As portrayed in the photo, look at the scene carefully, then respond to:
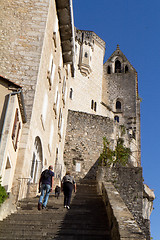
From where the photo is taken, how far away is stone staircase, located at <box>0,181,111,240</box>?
291 inches

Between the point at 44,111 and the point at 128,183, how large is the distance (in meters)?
7.82


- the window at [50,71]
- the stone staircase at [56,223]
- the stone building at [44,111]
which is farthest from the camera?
the window at [50,71]

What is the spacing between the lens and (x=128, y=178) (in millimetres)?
20391

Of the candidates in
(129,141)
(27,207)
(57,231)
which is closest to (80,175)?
(129,141)

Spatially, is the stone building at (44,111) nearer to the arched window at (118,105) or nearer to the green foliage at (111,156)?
the green foliage at (111,156)

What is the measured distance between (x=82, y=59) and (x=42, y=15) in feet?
68.3

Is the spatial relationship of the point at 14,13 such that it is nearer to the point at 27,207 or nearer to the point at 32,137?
the point at 32,137

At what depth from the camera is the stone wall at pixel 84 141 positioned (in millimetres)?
25594

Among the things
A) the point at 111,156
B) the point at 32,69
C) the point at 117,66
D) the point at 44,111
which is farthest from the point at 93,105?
the point at 32,69

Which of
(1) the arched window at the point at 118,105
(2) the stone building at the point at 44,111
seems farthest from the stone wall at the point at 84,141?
(1) the arched window at the point at 118,105

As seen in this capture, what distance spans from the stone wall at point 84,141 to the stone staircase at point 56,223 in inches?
591

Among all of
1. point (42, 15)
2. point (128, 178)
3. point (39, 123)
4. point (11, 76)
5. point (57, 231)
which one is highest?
point (42, 15)

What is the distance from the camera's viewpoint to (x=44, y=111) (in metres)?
A: 16.0

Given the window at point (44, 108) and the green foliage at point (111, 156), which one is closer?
the window at point (44, 108)
